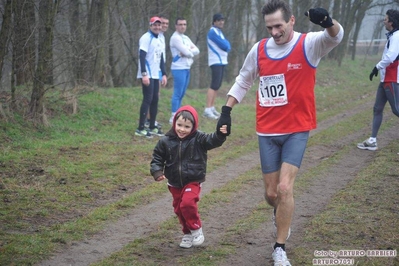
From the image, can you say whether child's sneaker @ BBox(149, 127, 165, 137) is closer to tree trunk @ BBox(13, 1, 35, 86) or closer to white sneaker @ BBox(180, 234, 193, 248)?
tree trunk @ BBox(13, 1, 35, 86)

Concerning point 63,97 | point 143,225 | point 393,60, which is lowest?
point 143,225

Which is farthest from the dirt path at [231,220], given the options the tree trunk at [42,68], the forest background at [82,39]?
the forest background at [82,39]

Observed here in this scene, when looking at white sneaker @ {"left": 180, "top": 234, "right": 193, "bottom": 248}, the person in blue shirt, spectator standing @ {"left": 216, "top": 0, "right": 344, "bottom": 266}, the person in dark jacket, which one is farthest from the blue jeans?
spectator standing @ {"left": 216, "top": 0, "right": 344, "bottom": 266}

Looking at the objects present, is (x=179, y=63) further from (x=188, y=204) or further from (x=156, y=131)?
(x=188, y=204)

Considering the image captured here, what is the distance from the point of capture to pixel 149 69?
11.2 metres

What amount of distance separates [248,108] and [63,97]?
5855mm

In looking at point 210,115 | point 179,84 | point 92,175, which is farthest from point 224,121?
point 210,115

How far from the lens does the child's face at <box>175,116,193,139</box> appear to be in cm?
553

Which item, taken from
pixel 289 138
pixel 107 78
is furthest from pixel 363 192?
pixel 107 78

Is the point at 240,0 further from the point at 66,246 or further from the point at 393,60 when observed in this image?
the point at 66,246

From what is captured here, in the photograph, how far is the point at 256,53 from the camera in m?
5.41

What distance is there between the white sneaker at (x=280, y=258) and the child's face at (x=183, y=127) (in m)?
1.47

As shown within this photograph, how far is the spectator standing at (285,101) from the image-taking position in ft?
16.6

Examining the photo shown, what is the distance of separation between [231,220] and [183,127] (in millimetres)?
1587
